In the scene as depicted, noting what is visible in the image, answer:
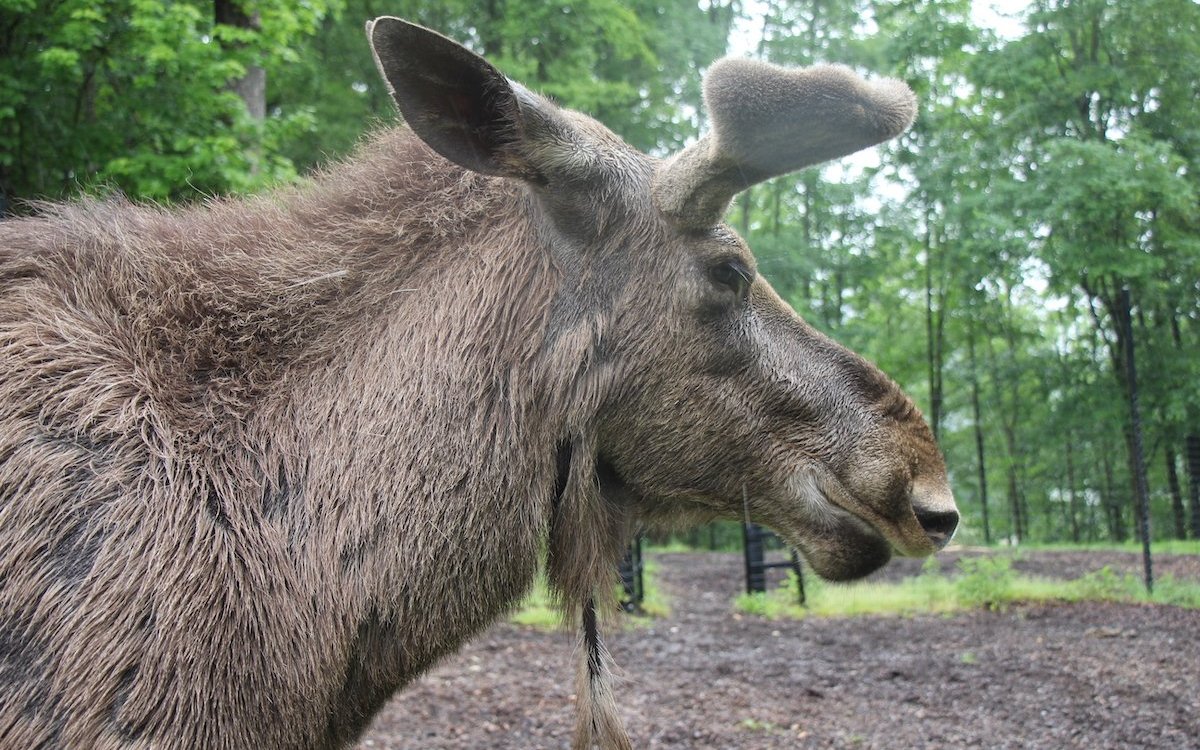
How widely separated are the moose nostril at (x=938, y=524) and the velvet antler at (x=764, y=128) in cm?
93

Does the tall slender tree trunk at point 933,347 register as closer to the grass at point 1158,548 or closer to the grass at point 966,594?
the grass at point 1158,548

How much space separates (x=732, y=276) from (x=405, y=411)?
0.91 metres

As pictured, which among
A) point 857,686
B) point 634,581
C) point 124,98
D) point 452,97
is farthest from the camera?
point 634,581

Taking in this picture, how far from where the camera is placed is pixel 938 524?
2420 mm

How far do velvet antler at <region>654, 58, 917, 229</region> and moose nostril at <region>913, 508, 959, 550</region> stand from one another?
0.93 metres

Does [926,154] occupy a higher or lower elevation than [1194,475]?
higher

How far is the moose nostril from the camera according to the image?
2.40 m

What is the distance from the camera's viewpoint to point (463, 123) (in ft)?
7.46

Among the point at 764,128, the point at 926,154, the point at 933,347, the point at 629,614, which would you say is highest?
the point at 926,154

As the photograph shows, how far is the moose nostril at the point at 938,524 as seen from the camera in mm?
Answer: 2404

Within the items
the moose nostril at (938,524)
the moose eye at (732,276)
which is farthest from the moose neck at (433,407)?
the moose nostril at (938,524)

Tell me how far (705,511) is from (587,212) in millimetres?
885

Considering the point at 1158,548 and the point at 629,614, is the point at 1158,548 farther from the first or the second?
the point at 629,614

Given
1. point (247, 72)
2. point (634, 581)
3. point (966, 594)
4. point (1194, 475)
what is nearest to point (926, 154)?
point (1194, 475)
